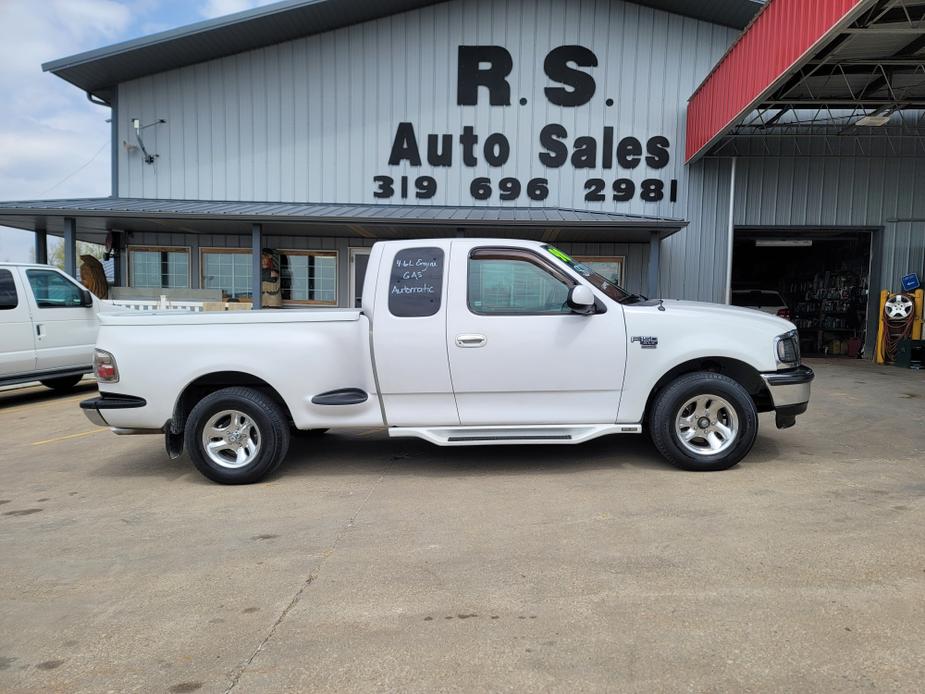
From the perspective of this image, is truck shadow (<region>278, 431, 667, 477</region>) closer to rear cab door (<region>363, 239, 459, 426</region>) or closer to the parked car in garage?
rear cab door (<region>363, 239, 459, 426</region>)

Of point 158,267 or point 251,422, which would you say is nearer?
point 251,422

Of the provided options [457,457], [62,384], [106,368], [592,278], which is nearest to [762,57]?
[592,278]

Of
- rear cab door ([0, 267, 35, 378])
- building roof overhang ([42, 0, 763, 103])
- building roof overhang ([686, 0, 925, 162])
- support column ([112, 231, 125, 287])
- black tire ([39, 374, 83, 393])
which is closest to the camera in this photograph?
rear cab door ([0, 267, 35, 378])

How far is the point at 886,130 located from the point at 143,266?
1893 cm

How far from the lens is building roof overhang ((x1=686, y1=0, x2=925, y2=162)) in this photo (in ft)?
29.2

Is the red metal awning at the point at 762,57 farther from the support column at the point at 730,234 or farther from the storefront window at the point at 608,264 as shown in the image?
the storefront window at the point at 608,264

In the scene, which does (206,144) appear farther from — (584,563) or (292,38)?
(584,563)

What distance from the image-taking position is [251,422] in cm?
508

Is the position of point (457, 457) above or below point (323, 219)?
below

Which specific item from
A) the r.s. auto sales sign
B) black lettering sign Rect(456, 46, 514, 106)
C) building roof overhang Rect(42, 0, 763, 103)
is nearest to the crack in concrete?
the r.s. auto sales sign

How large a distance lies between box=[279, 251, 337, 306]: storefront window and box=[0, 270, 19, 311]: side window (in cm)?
777

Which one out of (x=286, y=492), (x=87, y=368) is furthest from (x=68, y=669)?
(x=87, y=368)

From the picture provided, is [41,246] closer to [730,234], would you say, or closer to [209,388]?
[209,388]

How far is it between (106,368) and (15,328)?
4.91m
